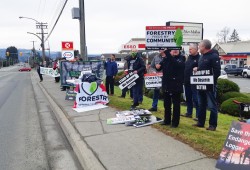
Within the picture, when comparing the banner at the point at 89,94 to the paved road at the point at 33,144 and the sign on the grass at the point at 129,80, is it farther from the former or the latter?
the sign on the grass at the point at 129,80

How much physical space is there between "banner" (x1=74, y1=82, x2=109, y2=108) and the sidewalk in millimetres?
2240

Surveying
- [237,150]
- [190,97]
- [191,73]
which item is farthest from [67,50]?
[237,150]

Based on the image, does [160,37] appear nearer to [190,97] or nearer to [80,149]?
[190,97]

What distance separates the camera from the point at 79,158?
18.3ft

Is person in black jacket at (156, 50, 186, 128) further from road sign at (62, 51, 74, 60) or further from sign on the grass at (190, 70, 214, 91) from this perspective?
road sign at (62, 51, 74, 60)

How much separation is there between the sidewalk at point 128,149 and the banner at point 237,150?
45cm

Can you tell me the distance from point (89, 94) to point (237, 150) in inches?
271

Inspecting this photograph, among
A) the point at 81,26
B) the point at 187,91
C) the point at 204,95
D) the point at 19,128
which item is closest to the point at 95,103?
the point at 19,128

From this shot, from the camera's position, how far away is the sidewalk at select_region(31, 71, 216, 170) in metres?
4.70

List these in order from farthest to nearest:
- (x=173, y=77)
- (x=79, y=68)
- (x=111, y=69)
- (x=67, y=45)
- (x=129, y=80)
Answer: (x=67, y=45), (x=79, y=68), (x=111, y=69), (x=129, y=80), (x=173, y=77)

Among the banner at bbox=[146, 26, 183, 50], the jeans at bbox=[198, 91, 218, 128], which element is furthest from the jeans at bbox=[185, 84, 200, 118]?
the banner at bbox=[146, 26, 183, 50]

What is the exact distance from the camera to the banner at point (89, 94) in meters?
10.2

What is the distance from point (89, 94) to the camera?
1030 centimetres

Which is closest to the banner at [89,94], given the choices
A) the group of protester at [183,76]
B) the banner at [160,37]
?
the banner at [160,37]
